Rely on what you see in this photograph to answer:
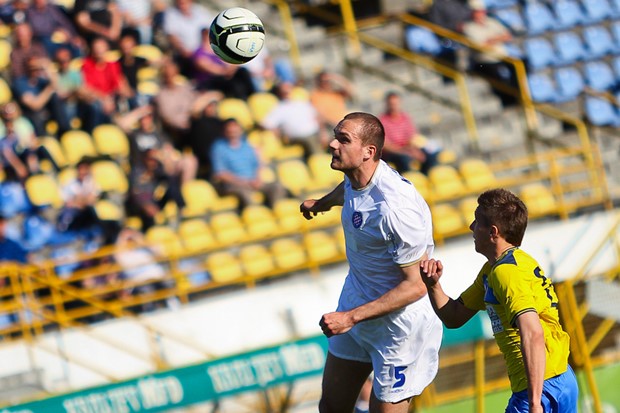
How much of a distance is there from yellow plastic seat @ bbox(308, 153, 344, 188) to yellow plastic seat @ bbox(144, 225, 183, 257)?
1900 mm

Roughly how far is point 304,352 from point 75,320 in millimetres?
2695

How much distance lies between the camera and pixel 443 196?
39.7ft

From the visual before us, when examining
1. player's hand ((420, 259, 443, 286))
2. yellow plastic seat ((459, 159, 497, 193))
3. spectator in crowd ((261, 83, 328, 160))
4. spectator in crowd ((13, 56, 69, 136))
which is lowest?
player's hand ((420, 259, 443, 286))

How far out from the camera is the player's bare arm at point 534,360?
5324mm

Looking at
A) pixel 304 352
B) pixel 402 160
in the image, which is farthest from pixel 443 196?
pixel 304 352

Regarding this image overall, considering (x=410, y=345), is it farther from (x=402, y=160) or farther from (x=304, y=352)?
(x=402, y=160)

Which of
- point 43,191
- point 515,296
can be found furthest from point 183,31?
point 515,296

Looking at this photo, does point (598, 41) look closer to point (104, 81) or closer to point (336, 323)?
point (104, 81)

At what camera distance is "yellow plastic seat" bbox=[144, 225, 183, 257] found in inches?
451

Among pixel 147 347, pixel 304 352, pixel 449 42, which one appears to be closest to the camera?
pixel 304 352

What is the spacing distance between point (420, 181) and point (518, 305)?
741 cm

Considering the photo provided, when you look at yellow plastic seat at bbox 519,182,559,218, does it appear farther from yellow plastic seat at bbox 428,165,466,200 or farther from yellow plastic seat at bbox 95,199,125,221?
yellow plastic seat at bbox 95,199,125,221

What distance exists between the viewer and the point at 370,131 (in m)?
6.19

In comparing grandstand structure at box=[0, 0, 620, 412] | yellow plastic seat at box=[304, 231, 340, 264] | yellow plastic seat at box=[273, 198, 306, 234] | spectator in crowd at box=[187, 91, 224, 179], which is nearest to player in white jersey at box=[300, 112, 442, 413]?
grandstand structure at box=[0, 0, 620, 412]
